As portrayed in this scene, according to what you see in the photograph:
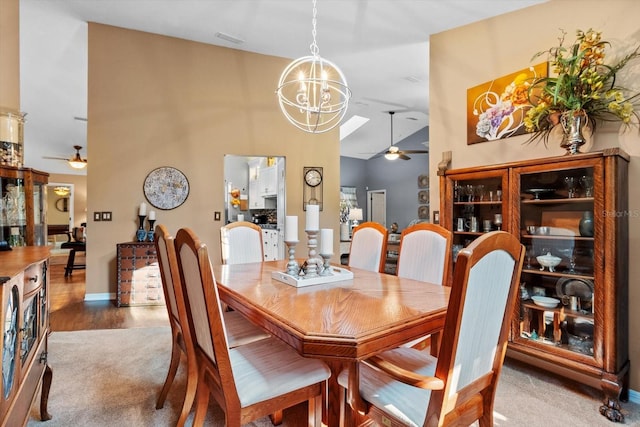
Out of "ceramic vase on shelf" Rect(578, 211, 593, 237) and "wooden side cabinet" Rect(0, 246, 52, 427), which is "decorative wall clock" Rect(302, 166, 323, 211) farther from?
"wooden side cabinet" Rect(0, 246, 52, 427)

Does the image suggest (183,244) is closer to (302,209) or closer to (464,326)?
(464,326)

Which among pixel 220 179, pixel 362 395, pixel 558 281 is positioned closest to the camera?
pixel 362 395

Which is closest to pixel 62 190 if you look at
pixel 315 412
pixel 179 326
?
pixel 179 326

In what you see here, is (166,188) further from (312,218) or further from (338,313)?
(338,313)

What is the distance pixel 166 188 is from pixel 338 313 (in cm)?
387

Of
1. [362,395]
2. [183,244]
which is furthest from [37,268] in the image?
[362,395]

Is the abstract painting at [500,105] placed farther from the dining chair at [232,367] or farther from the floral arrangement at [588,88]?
the dining chair at [232,367]

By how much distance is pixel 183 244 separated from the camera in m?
1.38

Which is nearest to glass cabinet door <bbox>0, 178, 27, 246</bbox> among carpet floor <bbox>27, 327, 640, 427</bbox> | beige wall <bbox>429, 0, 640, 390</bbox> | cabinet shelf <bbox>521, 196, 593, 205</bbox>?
carpet floor <bbox>27, 327, 640, 427</bbox>

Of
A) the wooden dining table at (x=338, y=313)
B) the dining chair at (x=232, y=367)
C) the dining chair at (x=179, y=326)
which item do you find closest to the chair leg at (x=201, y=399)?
the dining chair at (x=232, y=367)

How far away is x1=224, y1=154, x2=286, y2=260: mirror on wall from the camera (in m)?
6.24

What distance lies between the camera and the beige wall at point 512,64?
2.20 m

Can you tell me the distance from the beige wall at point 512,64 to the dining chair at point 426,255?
1230mm

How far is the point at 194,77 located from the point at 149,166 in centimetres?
138
